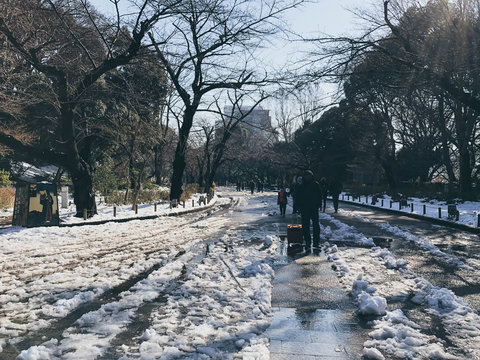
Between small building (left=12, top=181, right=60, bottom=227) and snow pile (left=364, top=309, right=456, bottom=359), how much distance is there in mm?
12172

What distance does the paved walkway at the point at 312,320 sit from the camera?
3795mm

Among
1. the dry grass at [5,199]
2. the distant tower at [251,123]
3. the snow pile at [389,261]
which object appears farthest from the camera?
the dry grass at [5,199]

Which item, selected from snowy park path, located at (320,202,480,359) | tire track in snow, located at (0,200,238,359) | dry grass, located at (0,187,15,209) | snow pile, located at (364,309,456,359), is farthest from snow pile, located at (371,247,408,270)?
dry grass, located at (0,187,15,209)

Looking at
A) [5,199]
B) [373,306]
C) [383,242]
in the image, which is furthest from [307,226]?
[5,199]

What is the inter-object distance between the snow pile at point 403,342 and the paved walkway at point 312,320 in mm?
149

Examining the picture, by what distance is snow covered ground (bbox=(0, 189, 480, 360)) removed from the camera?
385 cm

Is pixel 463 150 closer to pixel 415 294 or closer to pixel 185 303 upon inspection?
pixel 415 294

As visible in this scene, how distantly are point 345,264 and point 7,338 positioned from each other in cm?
567

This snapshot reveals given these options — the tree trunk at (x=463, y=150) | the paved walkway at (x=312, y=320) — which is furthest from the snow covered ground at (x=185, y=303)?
the tree trunk at (x=463, y=150)

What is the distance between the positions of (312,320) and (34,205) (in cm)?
1172

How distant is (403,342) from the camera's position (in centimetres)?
397

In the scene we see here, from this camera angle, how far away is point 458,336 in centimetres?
417

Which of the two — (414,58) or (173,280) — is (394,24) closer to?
(414,58)

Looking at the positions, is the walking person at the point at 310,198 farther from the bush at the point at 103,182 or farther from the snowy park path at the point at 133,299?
the bush at the point at 103,182
